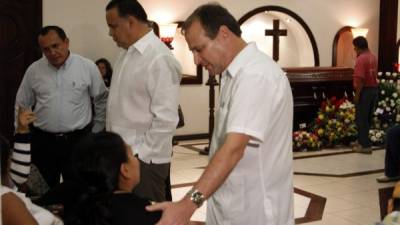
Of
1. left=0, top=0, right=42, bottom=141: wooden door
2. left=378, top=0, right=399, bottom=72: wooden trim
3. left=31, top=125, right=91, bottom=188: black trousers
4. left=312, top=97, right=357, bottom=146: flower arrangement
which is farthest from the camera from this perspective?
left=378, top=0, right=399, bottom=72: wooden trim

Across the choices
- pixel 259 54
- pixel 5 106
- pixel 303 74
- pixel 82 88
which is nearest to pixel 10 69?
pixel 5 106

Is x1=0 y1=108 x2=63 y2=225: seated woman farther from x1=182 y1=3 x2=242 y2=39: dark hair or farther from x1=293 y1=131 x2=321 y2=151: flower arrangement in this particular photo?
x1=293 y1=131 x2=321 y2=151: flower arrangement

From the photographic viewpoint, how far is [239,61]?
6.01 feet

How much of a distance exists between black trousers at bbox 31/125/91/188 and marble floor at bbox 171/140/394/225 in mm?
1319

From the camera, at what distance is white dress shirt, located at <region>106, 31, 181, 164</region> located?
263 cm

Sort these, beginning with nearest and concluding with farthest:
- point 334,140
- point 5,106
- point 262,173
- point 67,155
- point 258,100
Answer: point 258,100 < point 262,173 < point 67,155 < point 5,106 < point 334,140

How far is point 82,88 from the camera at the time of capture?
141 inches

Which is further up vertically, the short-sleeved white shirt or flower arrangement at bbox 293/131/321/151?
the short-sleeved white shirt

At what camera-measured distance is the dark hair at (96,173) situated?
1.59m

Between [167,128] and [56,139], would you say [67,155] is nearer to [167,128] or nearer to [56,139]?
[56,139]

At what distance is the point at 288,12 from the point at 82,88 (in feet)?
20.0

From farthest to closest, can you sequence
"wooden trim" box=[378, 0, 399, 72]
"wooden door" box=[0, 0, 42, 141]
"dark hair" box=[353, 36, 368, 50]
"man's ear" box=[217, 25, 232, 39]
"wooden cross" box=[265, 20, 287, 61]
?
"wooden trim" box=[378, 0, 399, 72]
"wooden cross" box=[265, 20, 287, 61]
"dark hair" box=[353, 36, 368, 50]
"wooden door" box=[0, 0, 42, 141]
"man's ear" box=[217, 25, 232, 39]

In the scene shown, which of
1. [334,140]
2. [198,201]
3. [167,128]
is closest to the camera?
[198,201]

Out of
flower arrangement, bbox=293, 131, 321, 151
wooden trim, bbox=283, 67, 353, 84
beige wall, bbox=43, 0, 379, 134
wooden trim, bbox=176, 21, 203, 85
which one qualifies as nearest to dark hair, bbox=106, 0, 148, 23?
beige wall, bbox=43, 0, 379, 134
